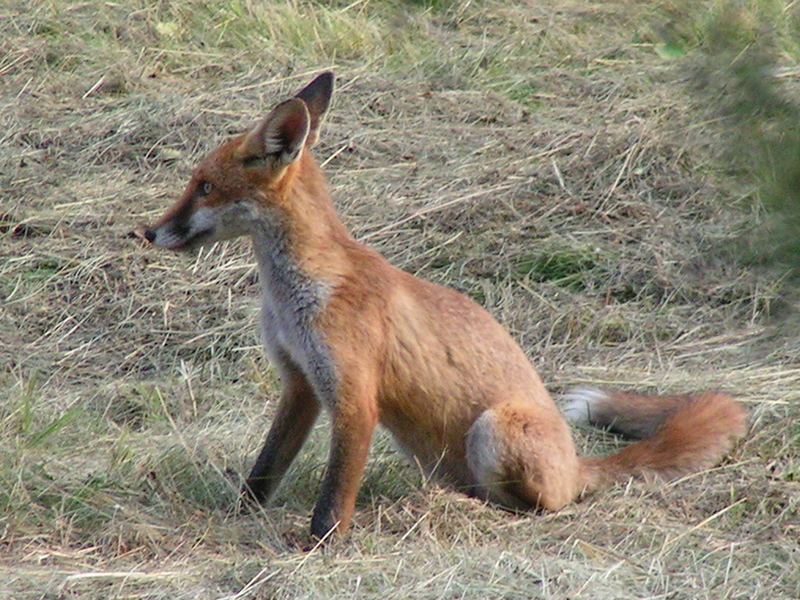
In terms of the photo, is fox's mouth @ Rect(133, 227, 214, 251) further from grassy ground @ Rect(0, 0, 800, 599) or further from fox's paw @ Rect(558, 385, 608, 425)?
fox's paw @ Rect(558, 385, 608, 425)

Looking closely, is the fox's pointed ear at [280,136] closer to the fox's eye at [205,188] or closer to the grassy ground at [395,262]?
the fox's eye at [205,188]

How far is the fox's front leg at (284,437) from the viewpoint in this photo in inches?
215

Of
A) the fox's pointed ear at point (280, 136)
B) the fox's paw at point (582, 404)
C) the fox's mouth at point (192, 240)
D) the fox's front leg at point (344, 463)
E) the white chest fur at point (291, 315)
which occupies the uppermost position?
the fox's pointed ear at point (280, 136)

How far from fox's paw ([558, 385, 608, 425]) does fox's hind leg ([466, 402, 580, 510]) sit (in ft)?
2.52

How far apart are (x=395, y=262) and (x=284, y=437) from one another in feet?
9.73

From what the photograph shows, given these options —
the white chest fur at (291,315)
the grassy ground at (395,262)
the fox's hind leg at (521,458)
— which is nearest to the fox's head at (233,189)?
the white chest fur at (291,315)

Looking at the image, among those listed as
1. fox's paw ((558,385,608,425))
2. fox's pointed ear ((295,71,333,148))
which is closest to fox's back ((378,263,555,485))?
fox's paw ((558,385,608,425))

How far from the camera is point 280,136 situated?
5.25 m

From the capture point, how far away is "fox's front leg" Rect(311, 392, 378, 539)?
5020mm

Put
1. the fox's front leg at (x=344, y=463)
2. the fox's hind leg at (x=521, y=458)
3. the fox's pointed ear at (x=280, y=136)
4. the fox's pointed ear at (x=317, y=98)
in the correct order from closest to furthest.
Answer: the fox's front leg at (x=344, y=463), the fox's pointed ear at (x=280, y=136), the fox's hind leg at (x=521, y=458), the fox's pointed ear at (x=317, y=98)

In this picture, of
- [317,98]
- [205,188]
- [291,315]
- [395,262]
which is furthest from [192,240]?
[395,262]

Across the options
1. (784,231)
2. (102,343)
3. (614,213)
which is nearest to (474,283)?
(614,213)

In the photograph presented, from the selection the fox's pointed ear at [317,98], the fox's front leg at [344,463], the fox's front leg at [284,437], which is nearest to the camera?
the fox's front leg at [344,463]

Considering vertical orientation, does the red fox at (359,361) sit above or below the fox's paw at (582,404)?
above
